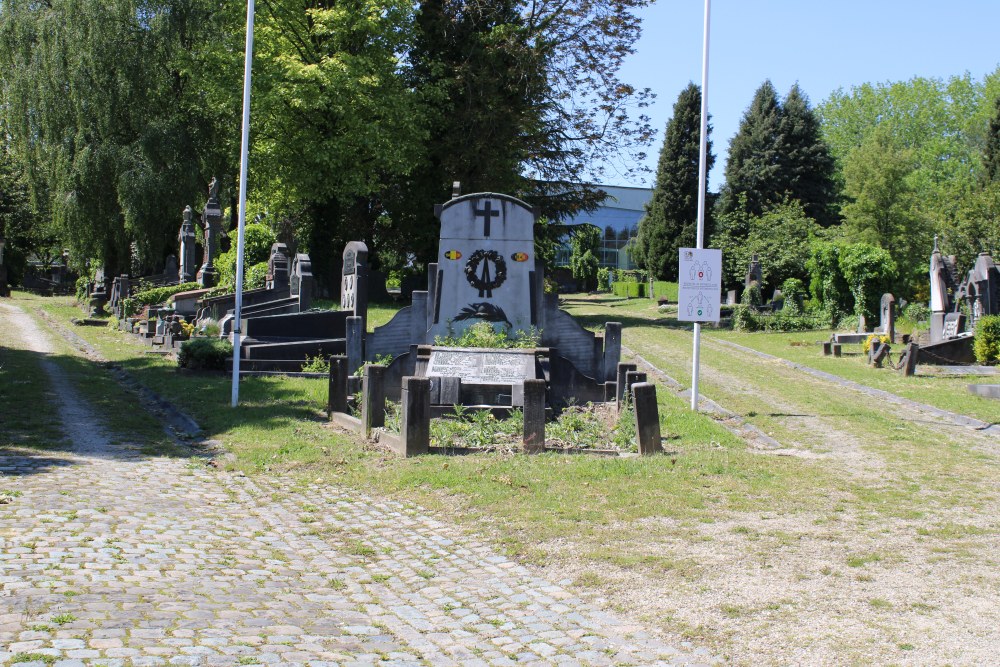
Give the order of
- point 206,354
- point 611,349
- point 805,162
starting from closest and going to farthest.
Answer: point 611,349 < point 206,354 < point 805,162

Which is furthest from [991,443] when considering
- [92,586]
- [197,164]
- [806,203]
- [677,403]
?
[806,203]

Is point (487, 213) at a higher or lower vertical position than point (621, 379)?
higher

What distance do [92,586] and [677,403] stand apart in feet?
34.1

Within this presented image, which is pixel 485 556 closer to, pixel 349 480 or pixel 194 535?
pixel 194 535

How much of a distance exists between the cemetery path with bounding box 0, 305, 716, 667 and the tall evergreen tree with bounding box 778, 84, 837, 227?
54.3 meters

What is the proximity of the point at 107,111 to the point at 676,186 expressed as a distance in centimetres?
3505

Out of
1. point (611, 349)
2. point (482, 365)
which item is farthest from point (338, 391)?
point (611, 349)

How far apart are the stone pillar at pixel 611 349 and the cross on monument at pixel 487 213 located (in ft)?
8.69

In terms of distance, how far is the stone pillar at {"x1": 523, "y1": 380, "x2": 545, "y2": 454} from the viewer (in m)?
9.94

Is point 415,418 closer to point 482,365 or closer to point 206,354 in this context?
point 482,365

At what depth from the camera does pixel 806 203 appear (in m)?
57.0

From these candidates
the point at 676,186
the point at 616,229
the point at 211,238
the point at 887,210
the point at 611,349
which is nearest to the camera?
the point at 611,349

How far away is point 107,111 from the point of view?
110ft

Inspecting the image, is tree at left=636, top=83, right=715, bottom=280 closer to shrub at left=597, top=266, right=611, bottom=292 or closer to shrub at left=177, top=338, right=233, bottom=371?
shrub at left=597, top=266, right=611, bottom=292
